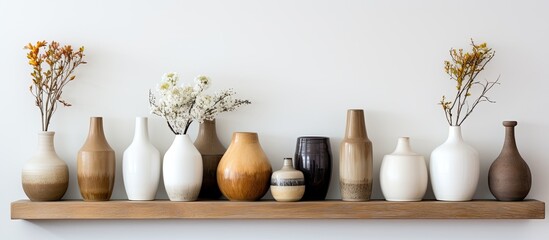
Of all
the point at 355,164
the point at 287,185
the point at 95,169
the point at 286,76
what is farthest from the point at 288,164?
the point at 95,169

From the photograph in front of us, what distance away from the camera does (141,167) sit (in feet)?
7.30

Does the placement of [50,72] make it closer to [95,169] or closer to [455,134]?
[95,169]

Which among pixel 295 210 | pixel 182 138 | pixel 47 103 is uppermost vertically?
pixel 47 103

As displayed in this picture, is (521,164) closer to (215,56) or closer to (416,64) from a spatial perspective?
(416,64)

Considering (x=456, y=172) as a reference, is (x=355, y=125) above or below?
above

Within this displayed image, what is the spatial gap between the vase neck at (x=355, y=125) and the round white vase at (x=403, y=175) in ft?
0.36

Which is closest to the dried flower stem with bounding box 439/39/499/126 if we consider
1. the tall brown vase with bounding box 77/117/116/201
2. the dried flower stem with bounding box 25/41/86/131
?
the tall brown vase with bounding box 77/117/116/201

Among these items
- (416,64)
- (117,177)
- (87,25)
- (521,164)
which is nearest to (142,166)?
(117,177)

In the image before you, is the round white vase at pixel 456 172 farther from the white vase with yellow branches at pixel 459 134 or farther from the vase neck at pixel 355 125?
the vase neck at pixel 355 125

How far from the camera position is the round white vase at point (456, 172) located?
220cm

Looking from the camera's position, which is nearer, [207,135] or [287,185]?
[287,185]

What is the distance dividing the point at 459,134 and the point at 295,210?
56 cm

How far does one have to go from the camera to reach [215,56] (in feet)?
7.68

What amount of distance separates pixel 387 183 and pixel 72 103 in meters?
1.02
